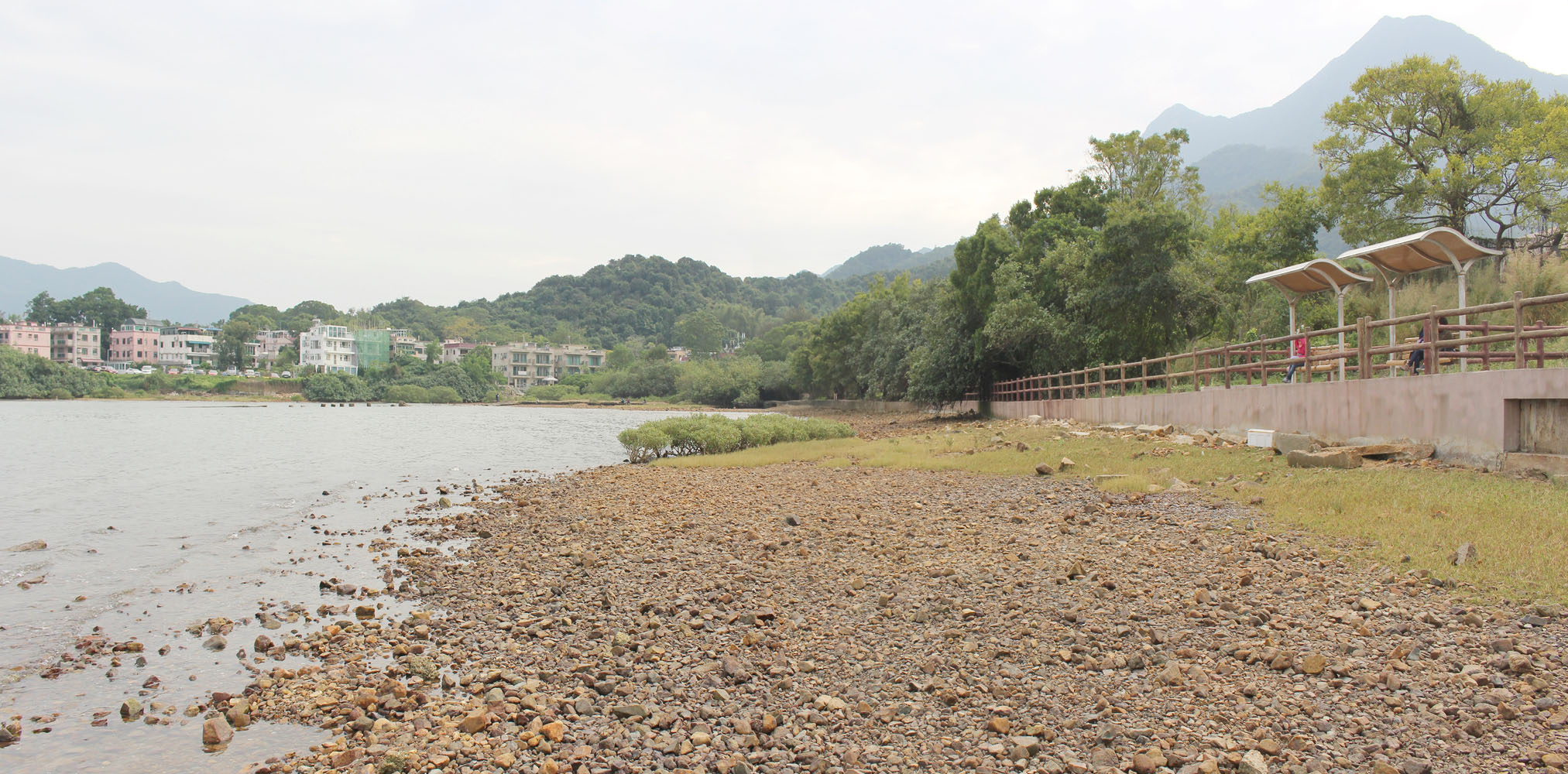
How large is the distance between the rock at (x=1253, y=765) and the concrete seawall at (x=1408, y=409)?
28.0 ft

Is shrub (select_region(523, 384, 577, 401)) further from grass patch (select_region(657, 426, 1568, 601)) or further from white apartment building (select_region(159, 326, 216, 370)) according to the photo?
grass patch (select_region(657, 426, 1568, 601))

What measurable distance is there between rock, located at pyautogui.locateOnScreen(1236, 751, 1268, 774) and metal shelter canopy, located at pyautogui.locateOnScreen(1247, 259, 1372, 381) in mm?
13204

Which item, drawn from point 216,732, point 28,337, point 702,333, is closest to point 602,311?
point 702,333

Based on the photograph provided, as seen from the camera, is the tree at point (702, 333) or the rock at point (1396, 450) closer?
the rock at point (1396, 450)

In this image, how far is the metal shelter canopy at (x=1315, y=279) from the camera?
661 inches

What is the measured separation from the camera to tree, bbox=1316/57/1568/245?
30469 mm

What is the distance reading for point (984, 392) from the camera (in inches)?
1816

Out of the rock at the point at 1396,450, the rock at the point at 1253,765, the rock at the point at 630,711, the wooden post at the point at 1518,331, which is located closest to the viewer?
the rock at the point at 1253,765

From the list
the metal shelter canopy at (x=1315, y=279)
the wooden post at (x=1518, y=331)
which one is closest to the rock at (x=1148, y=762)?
the wooden post at (x=1518, y=331)

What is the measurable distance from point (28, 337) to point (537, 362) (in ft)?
241

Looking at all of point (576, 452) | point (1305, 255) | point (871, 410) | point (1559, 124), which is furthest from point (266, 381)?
point (1559, 124)

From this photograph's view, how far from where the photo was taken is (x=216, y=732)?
570 centimetres

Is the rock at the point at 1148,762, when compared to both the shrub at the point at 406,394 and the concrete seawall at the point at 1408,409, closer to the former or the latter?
the concrete seawall at the point at 1408,409

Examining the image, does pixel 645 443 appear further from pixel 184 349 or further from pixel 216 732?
pixel 184 349
